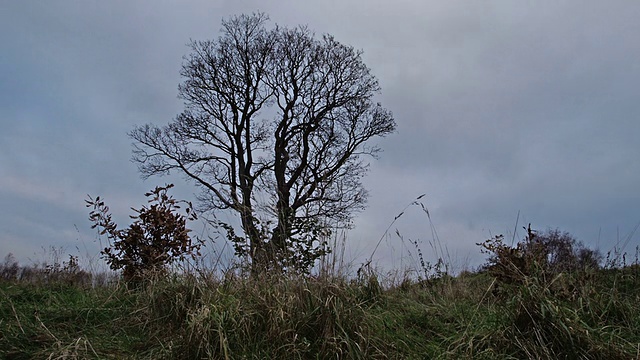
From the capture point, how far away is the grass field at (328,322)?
345 centimetres

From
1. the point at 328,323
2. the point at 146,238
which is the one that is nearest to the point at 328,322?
the point at 328,323

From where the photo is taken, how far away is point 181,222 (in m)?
7.08

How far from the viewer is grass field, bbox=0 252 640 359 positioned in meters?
3.45

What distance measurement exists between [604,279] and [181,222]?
525 centimetres

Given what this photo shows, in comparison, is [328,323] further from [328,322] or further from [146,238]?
[146,238]

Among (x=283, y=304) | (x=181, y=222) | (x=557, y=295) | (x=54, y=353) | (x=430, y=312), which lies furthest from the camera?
(x=181, y=222)

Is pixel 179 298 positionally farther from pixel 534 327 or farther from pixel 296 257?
pixel 534 327

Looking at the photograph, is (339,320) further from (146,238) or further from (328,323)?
(146,238)

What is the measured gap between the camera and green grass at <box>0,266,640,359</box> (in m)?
3.45

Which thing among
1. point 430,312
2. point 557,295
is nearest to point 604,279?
point 557,295

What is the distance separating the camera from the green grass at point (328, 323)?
3445 millimetres

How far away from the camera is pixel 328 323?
3.60 m

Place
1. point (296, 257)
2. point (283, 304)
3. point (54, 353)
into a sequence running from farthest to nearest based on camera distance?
point (296, 257)
point (283, 304)
point (54, 353)

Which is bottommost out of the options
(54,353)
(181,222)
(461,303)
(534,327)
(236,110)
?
(54,353)
